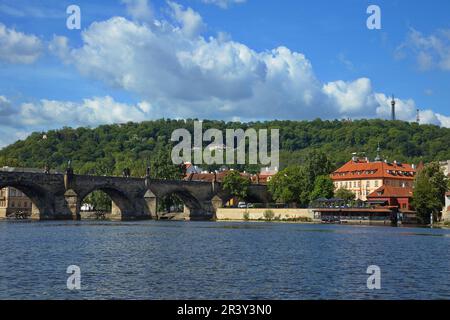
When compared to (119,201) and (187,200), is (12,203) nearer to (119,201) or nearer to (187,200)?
(119,201)

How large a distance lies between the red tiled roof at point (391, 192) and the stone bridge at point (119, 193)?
29.7m

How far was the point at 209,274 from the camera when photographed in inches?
1334

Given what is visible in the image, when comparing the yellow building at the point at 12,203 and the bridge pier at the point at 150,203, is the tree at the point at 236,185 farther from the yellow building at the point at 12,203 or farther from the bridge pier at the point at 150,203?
the yellow building at the point at 12,203

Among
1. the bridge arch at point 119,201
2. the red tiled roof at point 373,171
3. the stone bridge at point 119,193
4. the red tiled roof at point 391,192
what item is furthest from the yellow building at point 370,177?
the bridge arch at point 119,201

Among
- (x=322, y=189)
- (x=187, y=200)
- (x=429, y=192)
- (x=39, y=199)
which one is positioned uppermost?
(x=322, y=189)

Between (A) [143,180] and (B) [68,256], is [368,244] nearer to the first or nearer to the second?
(B) [68,256]

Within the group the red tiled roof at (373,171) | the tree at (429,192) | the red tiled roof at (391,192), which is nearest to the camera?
the tree at (429,192)

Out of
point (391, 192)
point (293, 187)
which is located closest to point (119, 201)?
point (293, 187)

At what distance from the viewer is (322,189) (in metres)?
119

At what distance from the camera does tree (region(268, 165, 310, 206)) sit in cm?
12485

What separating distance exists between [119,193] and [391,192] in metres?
48.1

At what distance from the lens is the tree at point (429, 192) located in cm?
9850

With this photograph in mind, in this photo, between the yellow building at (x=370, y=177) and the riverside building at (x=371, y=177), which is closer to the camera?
the riverside building at (x=371, y=177)

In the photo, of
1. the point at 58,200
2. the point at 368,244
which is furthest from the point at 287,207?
the point at 368,244
